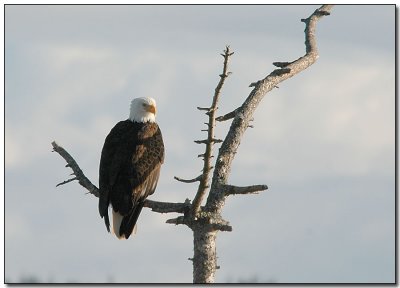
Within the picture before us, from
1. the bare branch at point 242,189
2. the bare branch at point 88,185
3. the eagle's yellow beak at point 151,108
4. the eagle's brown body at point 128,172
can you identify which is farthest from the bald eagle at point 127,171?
the bare branch at point 242,189

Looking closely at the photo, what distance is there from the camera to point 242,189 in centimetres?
1091

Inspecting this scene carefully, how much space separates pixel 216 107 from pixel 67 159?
2946 millimetres

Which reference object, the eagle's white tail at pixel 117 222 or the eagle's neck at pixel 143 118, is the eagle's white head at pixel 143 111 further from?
the eagle's white tail at pixel 117 222

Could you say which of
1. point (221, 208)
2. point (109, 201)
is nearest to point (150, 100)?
point (109, 201)

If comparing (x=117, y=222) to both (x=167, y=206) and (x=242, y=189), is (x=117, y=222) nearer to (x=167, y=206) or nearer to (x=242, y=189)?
(x=167, y=206)

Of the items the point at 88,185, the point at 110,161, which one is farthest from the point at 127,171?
the point at 88,185

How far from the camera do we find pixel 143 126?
1368cm

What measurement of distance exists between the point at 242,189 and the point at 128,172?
2433 millimetres

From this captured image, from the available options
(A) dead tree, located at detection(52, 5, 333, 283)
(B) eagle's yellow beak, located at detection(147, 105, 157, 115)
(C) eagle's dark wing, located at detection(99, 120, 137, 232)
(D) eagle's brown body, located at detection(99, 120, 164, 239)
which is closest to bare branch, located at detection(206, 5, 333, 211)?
(A) dead tree, located at detection(52, 5, 333, 283)

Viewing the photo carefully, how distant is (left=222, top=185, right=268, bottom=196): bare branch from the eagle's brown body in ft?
5.76

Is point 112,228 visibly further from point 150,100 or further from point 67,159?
point 150,100

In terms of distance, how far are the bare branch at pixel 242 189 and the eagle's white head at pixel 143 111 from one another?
→ 2857 mm

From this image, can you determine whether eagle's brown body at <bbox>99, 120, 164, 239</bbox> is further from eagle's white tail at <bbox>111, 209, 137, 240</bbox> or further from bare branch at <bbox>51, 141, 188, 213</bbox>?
bare branch at <bbox>51, 141, 188, 213</bbox>

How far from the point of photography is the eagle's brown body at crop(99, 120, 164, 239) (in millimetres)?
12750
